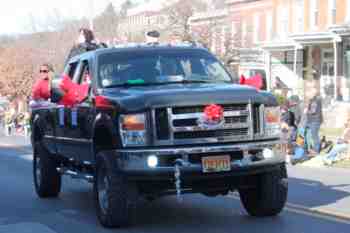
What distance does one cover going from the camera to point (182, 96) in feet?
27.7

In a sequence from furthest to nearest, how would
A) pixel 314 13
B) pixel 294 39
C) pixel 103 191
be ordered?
1. pixel 314 13
2. pixel 294 39
3. pixel 103 191

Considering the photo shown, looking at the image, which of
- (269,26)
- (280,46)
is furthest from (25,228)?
(269,26)

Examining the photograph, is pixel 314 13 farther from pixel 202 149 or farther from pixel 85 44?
pixel 202 149

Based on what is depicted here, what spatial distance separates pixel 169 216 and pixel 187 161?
1867 mm

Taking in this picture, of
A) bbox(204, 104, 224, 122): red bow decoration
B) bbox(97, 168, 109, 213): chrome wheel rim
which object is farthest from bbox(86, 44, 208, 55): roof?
bbox(204, 104, 224, 122): red bow decoration

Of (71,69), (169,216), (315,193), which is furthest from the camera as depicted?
(315,193)

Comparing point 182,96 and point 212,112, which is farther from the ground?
point 182,96

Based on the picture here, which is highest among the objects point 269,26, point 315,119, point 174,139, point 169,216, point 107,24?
point 107,24

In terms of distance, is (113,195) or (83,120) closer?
(113,195)

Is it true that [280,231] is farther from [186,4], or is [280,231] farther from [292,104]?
[186,4]

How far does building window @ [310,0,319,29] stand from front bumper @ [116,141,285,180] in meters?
33.2

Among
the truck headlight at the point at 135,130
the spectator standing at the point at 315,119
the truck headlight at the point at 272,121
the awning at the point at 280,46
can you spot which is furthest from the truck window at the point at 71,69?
the awning at the point at 280,46

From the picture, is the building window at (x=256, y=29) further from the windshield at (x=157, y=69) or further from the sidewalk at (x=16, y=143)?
the windshield at (x=157, y=69)

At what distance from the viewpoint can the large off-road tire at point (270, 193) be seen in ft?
30.0
